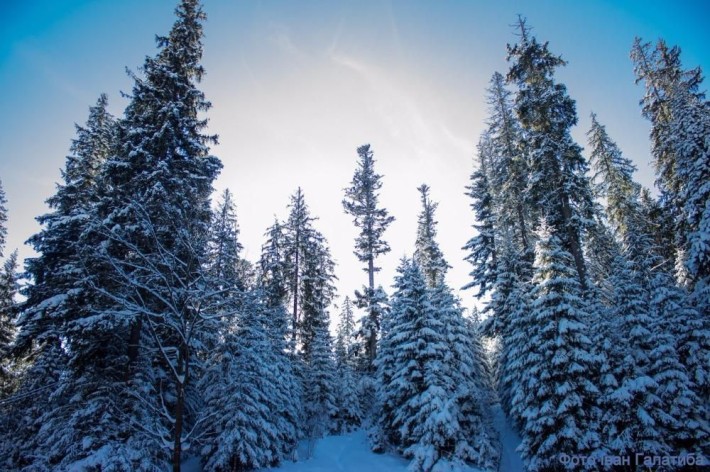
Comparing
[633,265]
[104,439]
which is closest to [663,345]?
[633,265]

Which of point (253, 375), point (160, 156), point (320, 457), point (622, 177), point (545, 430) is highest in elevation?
point (622, 177)

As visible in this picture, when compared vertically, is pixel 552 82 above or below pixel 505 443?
above

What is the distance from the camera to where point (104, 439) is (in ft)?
31.7

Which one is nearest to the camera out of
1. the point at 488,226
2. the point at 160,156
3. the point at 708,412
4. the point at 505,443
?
the point at 708,412

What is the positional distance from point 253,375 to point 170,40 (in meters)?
15.6

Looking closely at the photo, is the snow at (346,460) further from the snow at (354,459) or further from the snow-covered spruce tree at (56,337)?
the snow-covered spruce tree at (56,337)

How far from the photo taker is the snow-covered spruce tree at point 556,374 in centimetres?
1166

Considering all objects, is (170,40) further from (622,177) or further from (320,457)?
(622,177)

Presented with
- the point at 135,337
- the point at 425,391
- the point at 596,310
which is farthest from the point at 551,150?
the point at 135,337

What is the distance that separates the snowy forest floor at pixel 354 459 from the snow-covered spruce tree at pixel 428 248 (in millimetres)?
11494

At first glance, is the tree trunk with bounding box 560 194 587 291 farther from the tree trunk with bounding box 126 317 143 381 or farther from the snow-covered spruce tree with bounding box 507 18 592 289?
the tree trunk with bounding box 126 317 143 381

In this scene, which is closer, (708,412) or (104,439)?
(104,439)

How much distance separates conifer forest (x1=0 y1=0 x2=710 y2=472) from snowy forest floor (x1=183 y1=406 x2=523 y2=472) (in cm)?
54

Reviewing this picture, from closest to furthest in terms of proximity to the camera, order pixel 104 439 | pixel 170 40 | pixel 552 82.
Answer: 1. pixel 104 439
2. pixel 170 40
3. pixel 552 82
